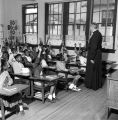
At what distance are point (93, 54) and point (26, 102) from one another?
218cm

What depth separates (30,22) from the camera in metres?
9.14

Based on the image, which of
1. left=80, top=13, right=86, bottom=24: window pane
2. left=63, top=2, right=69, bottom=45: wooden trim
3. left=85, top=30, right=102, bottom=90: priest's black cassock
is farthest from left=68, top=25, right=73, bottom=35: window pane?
left=85, top=30, right=102, bottom=90: priest's black cassock

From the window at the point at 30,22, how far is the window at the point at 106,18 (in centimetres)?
272

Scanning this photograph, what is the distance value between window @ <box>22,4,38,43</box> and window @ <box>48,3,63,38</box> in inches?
27.1

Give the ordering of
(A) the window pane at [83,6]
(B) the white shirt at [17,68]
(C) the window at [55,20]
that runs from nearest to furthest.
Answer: (B) the white shirt at [17,68], (A) the window pane at [83,6], (C) the window at [55,20]

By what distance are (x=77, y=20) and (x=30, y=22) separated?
229cm

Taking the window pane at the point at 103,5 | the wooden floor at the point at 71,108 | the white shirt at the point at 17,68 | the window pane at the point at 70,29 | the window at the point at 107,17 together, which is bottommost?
the wooden floor at the point at 71,108

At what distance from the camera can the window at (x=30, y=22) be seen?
29.4ft

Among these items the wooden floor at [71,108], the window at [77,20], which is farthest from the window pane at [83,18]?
the wooden floor at [71,108]

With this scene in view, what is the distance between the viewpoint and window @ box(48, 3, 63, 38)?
27.1 feet

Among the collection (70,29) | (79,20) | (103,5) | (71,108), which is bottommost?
(71,108)

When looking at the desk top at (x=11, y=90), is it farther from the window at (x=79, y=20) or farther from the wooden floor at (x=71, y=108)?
the window at (x=79, y=20)

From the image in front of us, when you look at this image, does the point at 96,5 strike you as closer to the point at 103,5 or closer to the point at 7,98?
the point at 103,5

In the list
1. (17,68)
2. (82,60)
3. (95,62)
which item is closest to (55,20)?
(82,60)
